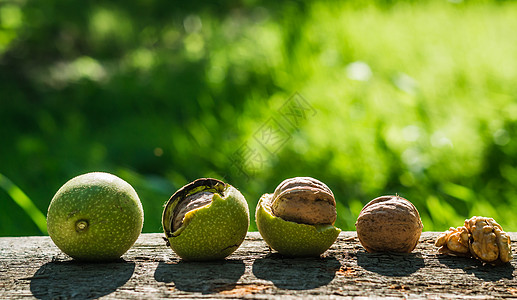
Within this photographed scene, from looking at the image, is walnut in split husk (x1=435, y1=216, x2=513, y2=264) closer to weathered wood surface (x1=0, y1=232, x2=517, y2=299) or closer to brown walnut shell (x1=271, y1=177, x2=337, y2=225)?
weathered wood surface (x1=0, y1=232, x2=517, y2=299)

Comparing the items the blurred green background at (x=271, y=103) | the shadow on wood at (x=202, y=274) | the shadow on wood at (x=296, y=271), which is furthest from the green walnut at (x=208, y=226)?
the blurred green background at (x=271, y=103)

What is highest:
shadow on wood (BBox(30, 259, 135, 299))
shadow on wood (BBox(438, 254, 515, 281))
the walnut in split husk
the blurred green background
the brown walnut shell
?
the blurred green background

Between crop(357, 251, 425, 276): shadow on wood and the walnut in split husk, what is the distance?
0.14 meters

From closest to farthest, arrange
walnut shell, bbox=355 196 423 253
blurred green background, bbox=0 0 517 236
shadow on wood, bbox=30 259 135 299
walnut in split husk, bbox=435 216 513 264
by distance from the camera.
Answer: shadow on wood, bbox=30 259 135 299
walnut in split husk, bbox=435 216 513 264
walnut shell, bbox=355 196 423 253
blurred green background, bbox=0 0 517 236

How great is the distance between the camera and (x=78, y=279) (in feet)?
6.12

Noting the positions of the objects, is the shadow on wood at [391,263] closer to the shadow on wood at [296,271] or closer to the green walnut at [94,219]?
the shadow on wood at [296,271]

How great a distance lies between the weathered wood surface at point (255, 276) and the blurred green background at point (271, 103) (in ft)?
3.88

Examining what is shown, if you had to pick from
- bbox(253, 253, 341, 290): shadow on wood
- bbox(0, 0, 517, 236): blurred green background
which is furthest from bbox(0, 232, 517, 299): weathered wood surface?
bbox(0, 0, 517, 236): blurred green background

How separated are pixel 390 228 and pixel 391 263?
0.52ft

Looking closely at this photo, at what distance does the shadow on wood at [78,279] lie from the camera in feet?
5.70

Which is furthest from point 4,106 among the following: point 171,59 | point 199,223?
point 199,223

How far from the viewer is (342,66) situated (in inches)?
205

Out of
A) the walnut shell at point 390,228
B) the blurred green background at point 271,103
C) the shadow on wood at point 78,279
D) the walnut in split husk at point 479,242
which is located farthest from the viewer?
the blurred green background at point 271,103

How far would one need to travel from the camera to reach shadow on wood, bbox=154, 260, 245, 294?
1776mm
